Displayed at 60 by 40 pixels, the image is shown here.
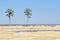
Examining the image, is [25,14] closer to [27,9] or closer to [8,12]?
[27,9]

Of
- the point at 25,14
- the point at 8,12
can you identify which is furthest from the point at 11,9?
the point at 25,14

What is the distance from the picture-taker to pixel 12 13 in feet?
350

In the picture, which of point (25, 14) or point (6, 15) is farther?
point (25, 14)

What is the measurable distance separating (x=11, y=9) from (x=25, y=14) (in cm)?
932

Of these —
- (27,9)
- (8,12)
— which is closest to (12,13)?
(8,12)

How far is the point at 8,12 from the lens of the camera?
107 metres

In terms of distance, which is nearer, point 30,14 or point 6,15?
point 6,15

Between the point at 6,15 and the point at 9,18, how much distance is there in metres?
2.40

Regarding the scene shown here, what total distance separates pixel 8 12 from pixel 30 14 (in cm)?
1353

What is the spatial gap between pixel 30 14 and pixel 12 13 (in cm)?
1140

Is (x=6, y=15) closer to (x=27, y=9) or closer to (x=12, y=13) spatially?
(x=12, y=13)

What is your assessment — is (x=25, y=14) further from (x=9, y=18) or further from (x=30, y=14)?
(x=9, y=18)

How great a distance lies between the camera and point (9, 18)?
104625 mm

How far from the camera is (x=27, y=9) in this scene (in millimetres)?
110438
